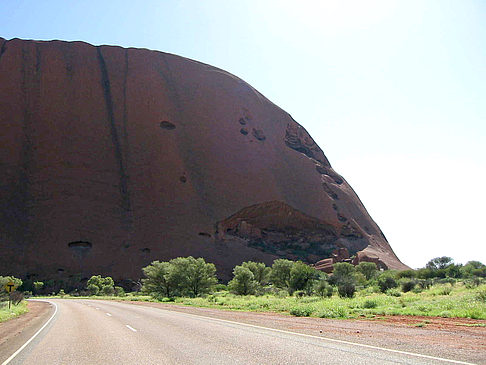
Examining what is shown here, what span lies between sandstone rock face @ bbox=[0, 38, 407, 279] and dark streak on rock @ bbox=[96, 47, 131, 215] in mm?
264

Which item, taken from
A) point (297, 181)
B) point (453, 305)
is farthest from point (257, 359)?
point (297, 181)

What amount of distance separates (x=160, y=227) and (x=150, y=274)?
26547mm

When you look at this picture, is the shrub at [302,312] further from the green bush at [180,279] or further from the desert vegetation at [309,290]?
the green bush at [180,279]

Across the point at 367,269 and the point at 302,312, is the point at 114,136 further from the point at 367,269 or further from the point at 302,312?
the point at 302,312

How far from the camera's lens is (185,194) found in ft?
245

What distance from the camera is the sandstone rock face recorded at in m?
64.8

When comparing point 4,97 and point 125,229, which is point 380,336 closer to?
point 125,229

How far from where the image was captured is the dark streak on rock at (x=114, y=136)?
72.9 m

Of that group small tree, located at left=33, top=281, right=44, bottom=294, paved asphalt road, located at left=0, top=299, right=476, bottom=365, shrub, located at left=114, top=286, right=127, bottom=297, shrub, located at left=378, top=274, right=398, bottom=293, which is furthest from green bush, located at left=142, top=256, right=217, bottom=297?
paved asphalt road, located at left=0, top=299, right=476, bottom=365

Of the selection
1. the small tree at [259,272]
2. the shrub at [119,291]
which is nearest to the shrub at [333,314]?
the small tree at [259,272]

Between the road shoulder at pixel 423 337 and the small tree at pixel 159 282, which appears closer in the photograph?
the road shoulder at pixel 423 337

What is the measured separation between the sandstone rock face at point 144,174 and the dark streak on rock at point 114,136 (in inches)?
10.4

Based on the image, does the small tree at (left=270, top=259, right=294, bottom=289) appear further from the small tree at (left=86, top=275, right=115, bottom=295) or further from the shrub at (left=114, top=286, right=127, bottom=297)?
the small tree at (left=86, top=275, right=115, bottom=295)

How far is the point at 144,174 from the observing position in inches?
2985
